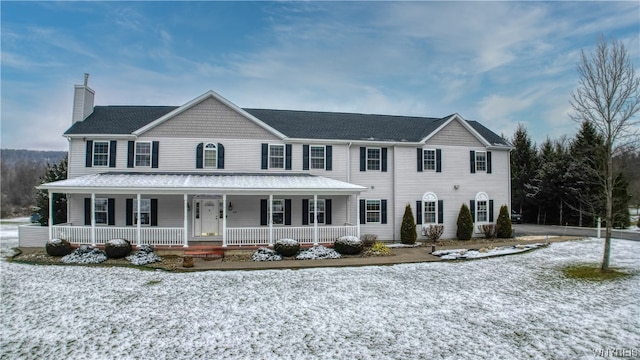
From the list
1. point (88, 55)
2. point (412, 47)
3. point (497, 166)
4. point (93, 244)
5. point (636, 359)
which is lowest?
point (636, 359)

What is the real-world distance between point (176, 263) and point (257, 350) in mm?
8289

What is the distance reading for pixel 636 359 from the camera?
21.6 feet

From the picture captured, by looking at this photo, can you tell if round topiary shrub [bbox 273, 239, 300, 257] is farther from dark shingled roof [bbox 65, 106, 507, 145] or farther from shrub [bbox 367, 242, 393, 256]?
dark shingled roof [bbox 65, 106, 507, 145]

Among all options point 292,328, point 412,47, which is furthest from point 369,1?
point 292,328

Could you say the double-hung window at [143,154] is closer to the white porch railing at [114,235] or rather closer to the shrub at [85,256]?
the white porch railing at [114,235]

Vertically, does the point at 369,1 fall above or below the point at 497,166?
above

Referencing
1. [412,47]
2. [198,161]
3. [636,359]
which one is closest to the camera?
[636,359]

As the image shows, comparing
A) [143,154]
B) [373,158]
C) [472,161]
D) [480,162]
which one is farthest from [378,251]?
[143,154]

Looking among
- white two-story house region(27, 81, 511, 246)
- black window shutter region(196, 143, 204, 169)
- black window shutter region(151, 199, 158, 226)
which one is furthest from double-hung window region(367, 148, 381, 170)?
black window shutter region(151, 199, 158, 226)

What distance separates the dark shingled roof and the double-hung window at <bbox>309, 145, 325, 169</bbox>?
649mm

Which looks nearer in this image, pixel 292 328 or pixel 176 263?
pixel 292 328

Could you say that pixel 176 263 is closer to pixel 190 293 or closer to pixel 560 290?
pixel 190 293

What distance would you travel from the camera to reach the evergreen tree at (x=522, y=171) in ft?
108

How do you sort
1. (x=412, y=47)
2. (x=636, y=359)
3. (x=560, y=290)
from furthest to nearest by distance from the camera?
(x=412, y=47) < (x=560, y=290) < (x=636, y=359)
